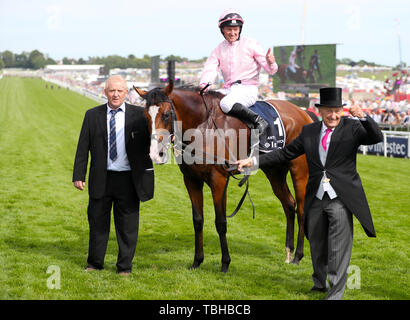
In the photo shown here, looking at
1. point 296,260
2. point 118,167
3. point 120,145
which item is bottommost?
point 296,260

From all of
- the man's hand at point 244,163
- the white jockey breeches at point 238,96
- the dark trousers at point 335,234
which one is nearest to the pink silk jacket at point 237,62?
the white jockey breeches at point 238,96

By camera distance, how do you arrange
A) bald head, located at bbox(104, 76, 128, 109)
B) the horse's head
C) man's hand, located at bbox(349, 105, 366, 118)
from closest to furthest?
1. man's hand, located at bbox(349, 105, 366, 118)
2. the horse's head
3. bald head, located at bbox(104, 76, 128, 109)

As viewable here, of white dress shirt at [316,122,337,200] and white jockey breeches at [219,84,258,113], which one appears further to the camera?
white jockey breeches at [219,84,258,113]

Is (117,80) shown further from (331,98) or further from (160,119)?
(331,98)

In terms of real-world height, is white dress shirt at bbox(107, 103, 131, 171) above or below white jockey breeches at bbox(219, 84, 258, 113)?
below

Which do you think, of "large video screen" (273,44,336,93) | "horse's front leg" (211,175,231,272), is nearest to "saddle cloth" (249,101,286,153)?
"horse's front leg" (211,175,231,272)

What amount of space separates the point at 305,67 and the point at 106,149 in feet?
84.6

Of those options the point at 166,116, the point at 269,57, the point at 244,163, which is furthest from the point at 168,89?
the point at 269,57

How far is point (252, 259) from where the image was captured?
21.6 ft

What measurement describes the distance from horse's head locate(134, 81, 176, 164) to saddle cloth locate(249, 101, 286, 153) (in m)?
1.38

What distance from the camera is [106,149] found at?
5684 mm

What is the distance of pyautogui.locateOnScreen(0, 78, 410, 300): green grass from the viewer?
17.1 feet

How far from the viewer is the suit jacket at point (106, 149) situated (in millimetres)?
5652

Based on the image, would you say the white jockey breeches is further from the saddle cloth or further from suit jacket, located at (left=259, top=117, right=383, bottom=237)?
suit jacket, located at (left=259, top=117, right=383, bottom=237)
